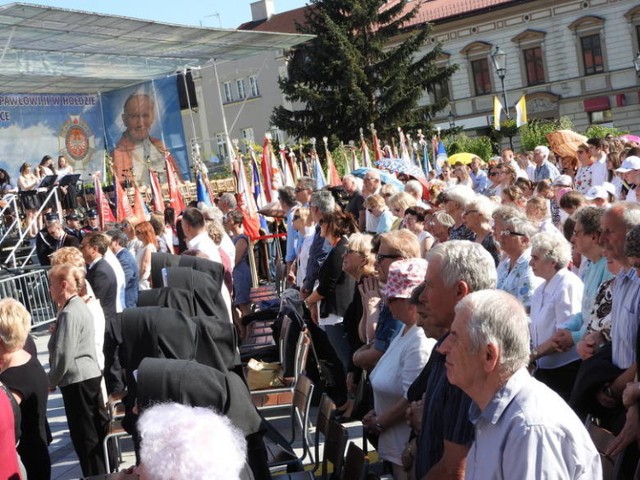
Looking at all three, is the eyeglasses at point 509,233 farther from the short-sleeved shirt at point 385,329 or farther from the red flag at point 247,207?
the red flag at point 247,207

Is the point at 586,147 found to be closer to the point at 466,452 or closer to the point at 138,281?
the point at 138,281

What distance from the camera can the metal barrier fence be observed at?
15.5 metres

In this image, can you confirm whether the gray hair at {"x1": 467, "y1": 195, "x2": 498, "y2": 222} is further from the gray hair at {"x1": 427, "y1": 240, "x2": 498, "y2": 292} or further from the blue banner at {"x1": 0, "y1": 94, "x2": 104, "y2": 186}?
the blue banner at {"x1": 0, "y1": 94, "x2": 104, "y2": 186}

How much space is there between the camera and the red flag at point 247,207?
16.6 m

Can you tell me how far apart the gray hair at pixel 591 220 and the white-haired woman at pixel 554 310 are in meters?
0.19

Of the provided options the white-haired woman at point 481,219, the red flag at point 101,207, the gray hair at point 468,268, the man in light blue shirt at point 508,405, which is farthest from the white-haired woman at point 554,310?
the red flag at point 101,207

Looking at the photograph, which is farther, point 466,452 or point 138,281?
point 138,281

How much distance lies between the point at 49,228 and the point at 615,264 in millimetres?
12041

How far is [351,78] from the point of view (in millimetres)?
44469

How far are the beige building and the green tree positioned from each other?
741cm

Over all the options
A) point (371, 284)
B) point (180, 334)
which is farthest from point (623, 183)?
point (180, 334)

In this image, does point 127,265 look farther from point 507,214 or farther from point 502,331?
point 502,331

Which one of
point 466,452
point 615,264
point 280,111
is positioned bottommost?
point 466,452

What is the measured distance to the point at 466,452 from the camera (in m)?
3.51
